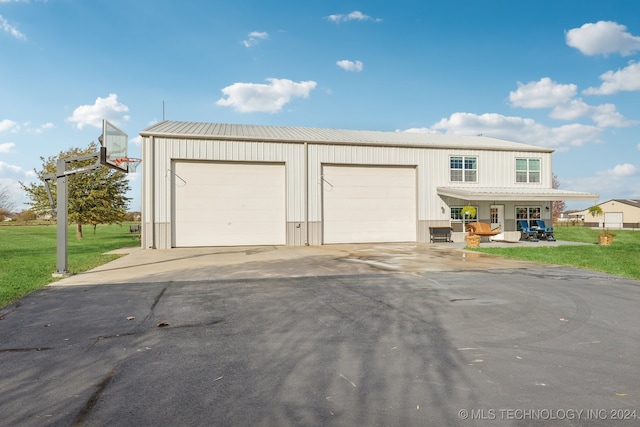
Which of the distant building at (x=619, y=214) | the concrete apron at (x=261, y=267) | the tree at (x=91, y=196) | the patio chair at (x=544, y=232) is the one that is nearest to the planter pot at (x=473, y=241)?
the concrete apron at (x=261, y=267)

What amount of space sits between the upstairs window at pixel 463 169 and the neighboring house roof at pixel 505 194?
708 mm

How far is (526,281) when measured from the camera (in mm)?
8461

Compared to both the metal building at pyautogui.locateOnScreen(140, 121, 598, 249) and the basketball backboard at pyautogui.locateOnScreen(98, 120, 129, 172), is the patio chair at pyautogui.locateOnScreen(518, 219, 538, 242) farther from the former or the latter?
the basketball backboard at pyautogui.locateOnScreen(98, 120, 129, 172)

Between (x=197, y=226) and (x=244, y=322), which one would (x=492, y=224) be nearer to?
(x=197, y=226)

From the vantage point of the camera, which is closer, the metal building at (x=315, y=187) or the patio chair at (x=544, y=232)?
the metal building at (x=315, y=187)

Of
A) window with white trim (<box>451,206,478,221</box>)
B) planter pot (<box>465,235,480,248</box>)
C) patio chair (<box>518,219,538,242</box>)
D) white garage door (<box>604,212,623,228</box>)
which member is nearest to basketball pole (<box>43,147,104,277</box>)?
planter pot (<box>465,235,480,248</box>)

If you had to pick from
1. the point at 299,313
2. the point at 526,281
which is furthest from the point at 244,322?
the point at 526,281

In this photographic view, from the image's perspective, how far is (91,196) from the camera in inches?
957

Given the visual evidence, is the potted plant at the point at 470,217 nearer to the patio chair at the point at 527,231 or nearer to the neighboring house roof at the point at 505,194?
the neighboring house roof at the point at 505,194

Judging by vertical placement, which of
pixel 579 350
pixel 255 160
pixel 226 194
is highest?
pixel 255 160

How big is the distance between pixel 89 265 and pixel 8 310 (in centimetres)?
583

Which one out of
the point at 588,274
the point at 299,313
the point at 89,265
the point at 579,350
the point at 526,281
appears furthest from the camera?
the point at 89,265

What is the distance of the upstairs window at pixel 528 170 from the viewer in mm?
23344

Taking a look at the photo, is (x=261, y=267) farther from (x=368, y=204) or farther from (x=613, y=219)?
(x=613, y=219)
